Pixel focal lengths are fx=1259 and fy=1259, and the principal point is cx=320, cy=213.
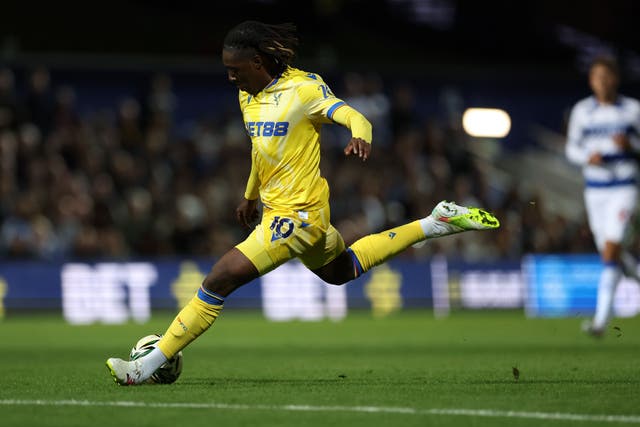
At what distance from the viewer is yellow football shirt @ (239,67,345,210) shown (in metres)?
8.16

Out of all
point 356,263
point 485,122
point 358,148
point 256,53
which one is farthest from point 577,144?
point 485,122

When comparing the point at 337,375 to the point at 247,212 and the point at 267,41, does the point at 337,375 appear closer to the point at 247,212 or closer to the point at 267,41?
the point at 247,212

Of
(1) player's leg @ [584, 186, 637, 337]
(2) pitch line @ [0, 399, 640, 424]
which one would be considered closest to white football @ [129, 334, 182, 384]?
(2) pitch line @ [0, 399, 640, 424]

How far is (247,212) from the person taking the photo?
30.5 ft

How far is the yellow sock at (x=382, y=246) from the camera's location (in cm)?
878

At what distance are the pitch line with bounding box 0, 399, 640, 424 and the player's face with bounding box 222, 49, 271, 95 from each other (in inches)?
89.3

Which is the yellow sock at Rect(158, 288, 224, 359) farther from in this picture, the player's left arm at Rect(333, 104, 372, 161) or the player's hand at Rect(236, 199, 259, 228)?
the player's left arm at Rect(333, 104, 372, 161)

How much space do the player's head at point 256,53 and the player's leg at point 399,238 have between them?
1347 mm

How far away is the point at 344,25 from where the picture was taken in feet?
94.9

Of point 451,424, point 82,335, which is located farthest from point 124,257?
point 451,424

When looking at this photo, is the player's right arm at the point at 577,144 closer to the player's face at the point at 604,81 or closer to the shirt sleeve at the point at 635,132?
the player's face at the point at 604,81

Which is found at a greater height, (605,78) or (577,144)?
(605,78)

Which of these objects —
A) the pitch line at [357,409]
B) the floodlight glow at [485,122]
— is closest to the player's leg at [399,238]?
the pitch line at [357,409]

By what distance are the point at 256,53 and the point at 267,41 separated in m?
0.11
